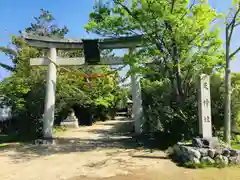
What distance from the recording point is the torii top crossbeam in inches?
465

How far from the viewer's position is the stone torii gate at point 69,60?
11.9 m

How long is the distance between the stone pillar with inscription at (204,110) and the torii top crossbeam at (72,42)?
4.13 metres

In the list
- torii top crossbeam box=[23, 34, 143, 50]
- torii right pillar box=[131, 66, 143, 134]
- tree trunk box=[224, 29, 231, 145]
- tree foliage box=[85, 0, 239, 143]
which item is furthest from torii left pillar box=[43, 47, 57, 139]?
tree trunk box=[224, 29, 231, 145]

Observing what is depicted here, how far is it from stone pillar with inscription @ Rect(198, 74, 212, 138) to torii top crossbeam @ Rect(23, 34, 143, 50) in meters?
4.13

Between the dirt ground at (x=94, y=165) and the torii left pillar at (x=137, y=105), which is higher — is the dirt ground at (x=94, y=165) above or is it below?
below

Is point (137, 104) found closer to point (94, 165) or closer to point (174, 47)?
point (174, 47)

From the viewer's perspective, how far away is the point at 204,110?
842 cm

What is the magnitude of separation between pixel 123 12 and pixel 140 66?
7.14 ft

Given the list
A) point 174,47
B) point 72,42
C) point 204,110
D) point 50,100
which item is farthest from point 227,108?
point 50,100

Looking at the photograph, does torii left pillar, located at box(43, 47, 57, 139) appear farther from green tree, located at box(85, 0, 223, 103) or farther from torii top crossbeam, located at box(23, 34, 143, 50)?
green tree, located at box(85, 0, 223, 103)

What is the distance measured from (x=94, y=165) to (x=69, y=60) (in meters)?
6.26

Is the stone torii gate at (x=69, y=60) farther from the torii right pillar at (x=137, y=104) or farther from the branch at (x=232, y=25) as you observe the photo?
the branch at (x=232, y=25)

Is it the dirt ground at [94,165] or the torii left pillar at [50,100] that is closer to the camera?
the dirt ground at [94,165]

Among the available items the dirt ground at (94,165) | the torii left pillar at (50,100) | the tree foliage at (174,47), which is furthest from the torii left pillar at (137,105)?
the torii left pillar at (50,100)
